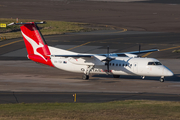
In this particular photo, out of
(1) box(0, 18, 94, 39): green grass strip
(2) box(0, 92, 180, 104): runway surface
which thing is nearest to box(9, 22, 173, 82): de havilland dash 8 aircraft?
(2) box(0, 92, 180, 104): runway surface

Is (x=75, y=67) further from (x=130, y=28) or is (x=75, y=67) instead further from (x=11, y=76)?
(x=130, y=28)

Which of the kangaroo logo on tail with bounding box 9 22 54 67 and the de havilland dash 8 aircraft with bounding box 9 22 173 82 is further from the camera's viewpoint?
the kangaroo logo on tail with bounding box 9 22 54 67

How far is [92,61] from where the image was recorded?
125 feet

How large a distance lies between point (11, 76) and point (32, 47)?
420cm

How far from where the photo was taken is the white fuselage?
36.2 metres

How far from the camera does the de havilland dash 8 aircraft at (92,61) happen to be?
1432 inches

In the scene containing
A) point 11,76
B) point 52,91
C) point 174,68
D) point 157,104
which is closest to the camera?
point 157,104

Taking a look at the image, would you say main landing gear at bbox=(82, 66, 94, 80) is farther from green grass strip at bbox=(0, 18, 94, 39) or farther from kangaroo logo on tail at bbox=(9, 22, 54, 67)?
green grass strip at bbox=(0, 18, 94, 39)

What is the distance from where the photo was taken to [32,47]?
1591 inches

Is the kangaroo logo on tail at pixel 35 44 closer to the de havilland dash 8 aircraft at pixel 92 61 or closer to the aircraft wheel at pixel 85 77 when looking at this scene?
the de havilland dash 8 aircraft at pixel 92 61

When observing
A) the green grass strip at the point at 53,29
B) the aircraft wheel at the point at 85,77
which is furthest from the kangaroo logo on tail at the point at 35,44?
the green grass strip at the point at 53,29

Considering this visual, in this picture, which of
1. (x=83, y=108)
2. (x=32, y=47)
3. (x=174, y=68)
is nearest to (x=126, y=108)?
(x=83, y=108)

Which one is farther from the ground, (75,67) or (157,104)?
(75,67)

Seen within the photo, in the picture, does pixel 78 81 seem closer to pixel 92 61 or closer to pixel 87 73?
pixel 87 73
